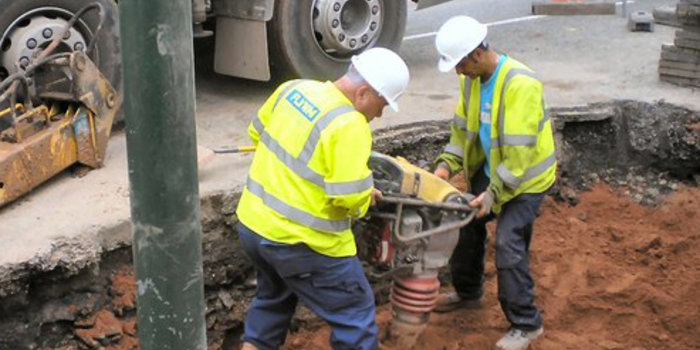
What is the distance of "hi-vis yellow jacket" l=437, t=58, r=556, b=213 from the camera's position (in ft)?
16.3

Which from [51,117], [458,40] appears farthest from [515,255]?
[51,117]

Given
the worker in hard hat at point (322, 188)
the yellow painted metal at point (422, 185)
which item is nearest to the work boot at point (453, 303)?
the yellow painted metal at point (422, 185)

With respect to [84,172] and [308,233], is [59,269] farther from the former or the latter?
[308,233]

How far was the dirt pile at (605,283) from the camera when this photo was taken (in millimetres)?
6066

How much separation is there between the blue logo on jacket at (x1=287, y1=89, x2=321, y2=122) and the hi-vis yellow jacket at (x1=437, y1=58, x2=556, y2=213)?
1146mm

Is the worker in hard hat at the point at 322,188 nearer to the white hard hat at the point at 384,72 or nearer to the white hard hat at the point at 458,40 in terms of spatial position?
the white hard hat at the point at 384,72

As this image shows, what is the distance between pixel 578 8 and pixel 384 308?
18.2 ft

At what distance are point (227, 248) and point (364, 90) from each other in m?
1.74

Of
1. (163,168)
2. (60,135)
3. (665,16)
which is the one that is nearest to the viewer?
(163,168)

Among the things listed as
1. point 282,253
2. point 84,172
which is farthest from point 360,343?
point 84,172

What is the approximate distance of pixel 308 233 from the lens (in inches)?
175

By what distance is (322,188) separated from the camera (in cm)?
434

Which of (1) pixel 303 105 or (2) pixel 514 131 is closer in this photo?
(1) pixel 303 105

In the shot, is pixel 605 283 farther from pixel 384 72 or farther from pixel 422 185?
pixel 384 72
